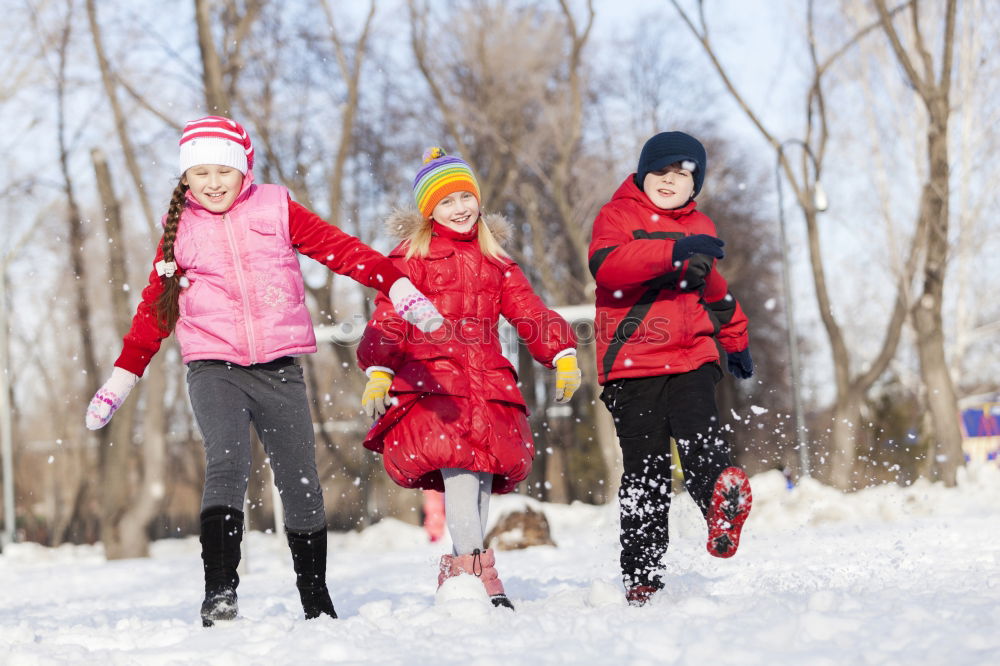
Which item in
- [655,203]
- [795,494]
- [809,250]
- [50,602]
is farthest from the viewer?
[809,250]

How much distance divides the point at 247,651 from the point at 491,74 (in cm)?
1499

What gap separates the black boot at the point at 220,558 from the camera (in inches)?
137

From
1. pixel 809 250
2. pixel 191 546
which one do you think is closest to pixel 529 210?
pixel 809 250

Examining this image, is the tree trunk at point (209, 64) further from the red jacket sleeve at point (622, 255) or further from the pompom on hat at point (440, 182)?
the red jacket sleeve at point (622, 255)

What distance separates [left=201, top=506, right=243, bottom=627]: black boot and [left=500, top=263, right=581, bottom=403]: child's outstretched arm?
1149 millimetres

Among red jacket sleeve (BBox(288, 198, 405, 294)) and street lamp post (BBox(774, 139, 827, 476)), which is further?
street lamp post (BBox(774, 139, 827, 476))

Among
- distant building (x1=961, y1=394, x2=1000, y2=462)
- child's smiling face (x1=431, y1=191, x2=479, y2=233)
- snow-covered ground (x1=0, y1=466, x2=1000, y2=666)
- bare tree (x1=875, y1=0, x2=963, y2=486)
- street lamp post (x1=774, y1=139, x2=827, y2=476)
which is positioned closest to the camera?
snow-covered ground (x1=0, y1=466, x2=1000, y2=666)

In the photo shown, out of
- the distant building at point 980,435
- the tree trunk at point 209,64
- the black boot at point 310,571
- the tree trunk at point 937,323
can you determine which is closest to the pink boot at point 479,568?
the black boot at point 310,571

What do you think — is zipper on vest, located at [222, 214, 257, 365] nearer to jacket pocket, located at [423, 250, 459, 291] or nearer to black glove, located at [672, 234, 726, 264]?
jacket pocket, located at [423, 250, 459, 291]

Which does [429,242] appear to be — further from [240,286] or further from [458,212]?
[240,286]

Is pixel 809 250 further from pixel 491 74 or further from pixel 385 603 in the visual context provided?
pixel 385 603

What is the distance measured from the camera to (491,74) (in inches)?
673

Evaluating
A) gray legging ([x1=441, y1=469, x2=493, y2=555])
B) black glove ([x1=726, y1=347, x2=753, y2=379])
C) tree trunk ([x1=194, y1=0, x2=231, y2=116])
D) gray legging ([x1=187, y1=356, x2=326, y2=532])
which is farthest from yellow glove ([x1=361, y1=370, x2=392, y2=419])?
tree trunk ([x1=194, y1=0, x2=231, y2=116])

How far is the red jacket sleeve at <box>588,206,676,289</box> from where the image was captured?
3.67m
